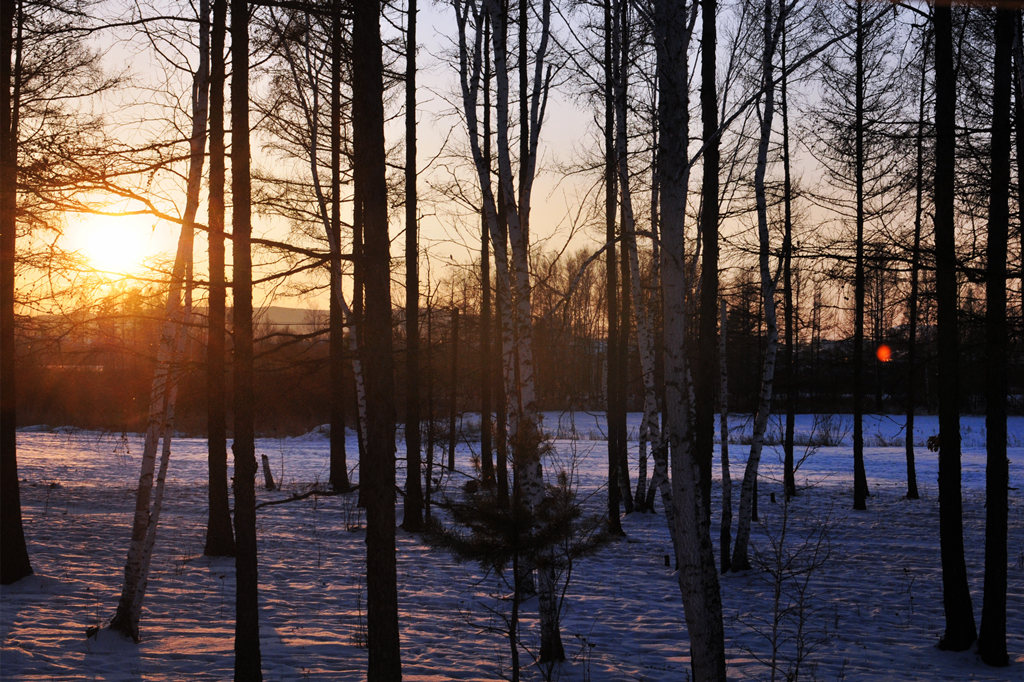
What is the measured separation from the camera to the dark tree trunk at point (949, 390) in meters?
8.55

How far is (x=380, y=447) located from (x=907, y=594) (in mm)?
8849

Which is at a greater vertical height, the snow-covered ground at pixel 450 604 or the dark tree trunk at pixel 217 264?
the dark tree trunk at pixel 217 264

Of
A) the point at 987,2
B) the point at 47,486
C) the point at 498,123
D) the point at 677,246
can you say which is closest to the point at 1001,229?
the point at 987,2

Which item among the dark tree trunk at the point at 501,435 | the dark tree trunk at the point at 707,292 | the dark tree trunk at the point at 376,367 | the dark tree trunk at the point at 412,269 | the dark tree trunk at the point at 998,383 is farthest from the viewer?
the dark tree trunk at the point at 412,269

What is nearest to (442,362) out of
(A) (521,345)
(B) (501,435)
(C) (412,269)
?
(B) (501,435)

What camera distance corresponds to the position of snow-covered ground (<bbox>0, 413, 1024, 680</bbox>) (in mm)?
7730

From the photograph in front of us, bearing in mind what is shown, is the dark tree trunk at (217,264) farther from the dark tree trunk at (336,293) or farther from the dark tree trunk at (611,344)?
the dark tree trunk at (611,344)

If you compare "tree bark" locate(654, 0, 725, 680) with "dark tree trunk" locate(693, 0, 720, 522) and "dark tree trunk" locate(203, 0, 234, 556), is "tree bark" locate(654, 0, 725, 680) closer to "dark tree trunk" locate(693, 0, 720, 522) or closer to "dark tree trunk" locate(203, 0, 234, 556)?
"dark tree trunk" locate(203, 0, 234, 556)

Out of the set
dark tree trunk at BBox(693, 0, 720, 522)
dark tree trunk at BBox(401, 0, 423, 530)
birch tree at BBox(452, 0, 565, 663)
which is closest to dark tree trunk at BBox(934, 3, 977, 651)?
dark tree trunk at BBox(693, 0, 720, 522)

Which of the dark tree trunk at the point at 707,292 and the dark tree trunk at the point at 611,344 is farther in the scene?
the dark tree trunk at the point at 611,344

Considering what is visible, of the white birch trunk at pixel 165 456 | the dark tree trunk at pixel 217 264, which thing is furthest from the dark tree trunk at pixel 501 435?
the white birch trunk at pixel 165 456

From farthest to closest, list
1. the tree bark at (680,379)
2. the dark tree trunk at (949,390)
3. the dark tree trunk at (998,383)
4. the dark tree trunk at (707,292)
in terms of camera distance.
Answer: the dark tree trunk at (707,292)
the dark tree trunk at (949,390)
the dark tree trunk at (998,383)
the tree bark at (680,379)

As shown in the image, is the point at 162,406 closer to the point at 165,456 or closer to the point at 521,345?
the point at 165,456

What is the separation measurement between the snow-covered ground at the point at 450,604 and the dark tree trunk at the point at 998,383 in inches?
17.2
